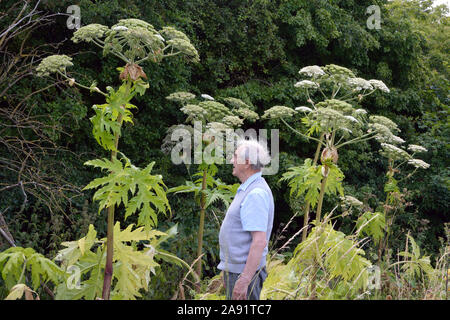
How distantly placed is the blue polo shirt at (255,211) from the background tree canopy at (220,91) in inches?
106

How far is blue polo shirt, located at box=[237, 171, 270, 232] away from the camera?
3131 mm

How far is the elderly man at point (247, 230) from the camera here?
3.12 m

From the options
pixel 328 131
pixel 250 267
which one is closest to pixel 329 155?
pixel 328 131

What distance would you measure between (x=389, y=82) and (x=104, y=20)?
698cm

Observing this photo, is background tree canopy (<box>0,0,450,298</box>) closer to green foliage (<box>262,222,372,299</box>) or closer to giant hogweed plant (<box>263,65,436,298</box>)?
giant hogweed plant (<box>263,65,436,298</box>)

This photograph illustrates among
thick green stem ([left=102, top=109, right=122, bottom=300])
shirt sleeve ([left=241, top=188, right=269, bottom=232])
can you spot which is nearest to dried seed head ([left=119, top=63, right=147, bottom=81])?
thick green stem ([left=102, top=109, right=122, bottom=300])

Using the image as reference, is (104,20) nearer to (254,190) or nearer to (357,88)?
(357,88)

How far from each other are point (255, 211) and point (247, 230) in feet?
0.43

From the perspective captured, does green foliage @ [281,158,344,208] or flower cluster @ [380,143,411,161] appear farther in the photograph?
flower cluster @ [380,143,411,161]

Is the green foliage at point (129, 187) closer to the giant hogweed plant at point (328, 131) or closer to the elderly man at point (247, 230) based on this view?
the elderly man at point (247, 230)

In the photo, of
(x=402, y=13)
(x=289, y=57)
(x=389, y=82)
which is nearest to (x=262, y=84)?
(x=289, y=57)

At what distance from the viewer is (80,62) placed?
802 cm

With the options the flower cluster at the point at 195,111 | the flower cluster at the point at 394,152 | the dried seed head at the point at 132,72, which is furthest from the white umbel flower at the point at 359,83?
the dried seed head at the point at 132,72
